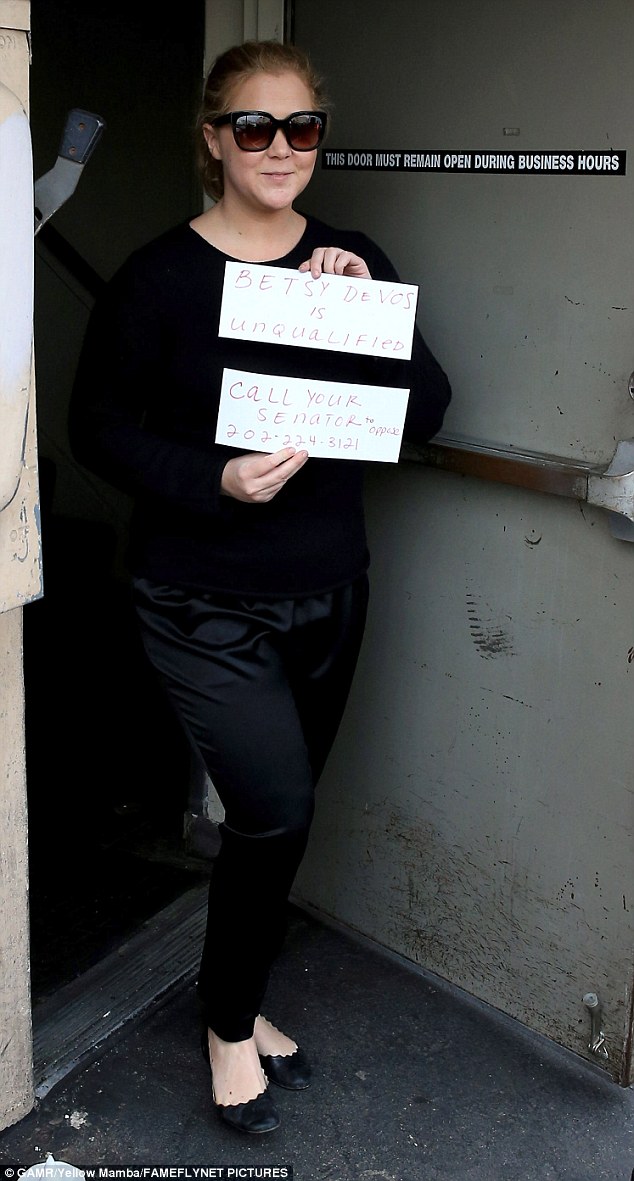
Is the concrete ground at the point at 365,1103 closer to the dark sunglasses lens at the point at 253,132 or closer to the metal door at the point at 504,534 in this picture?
the metal door at the point at 504,534

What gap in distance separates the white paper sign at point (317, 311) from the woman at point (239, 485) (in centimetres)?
6

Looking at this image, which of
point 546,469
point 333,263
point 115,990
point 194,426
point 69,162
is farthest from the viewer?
point 115,990

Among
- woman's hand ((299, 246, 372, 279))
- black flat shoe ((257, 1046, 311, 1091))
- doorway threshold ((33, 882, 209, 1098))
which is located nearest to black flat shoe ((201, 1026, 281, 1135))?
black flat shoe ((257, 1046, 311, 1091))

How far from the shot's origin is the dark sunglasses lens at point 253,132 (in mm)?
2180

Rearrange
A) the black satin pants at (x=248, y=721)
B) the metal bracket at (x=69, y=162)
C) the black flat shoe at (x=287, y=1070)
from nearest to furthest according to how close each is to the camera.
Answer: the metal bracket at (x=69, y=162), the black satin pants at (x=248, y=721), the black flat shoe at (x=287, y=1070)

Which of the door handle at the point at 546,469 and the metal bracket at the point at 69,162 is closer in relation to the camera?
the metal bracket at the point at 69,162

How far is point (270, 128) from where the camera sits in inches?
86.4

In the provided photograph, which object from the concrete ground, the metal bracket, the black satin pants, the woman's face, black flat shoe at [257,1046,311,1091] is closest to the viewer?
the metal bracket

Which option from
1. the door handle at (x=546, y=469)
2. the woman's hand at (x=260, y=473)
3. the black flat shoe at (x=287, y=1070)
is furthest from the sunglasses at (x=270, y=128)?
the black flat shoe at (x=287, y=1070)

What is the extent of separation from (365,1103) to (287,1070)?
0.18 metres

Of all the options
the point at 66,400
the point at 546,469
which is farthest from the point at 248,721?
the point at 66,400

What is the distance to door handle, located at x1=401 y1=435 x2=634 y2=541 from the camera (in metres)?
2.37

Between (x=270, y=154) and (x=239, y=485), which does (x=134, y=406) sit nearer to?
(x=239, y=485)

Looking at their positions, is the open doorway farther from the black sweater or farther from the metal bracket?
the metal bracket
